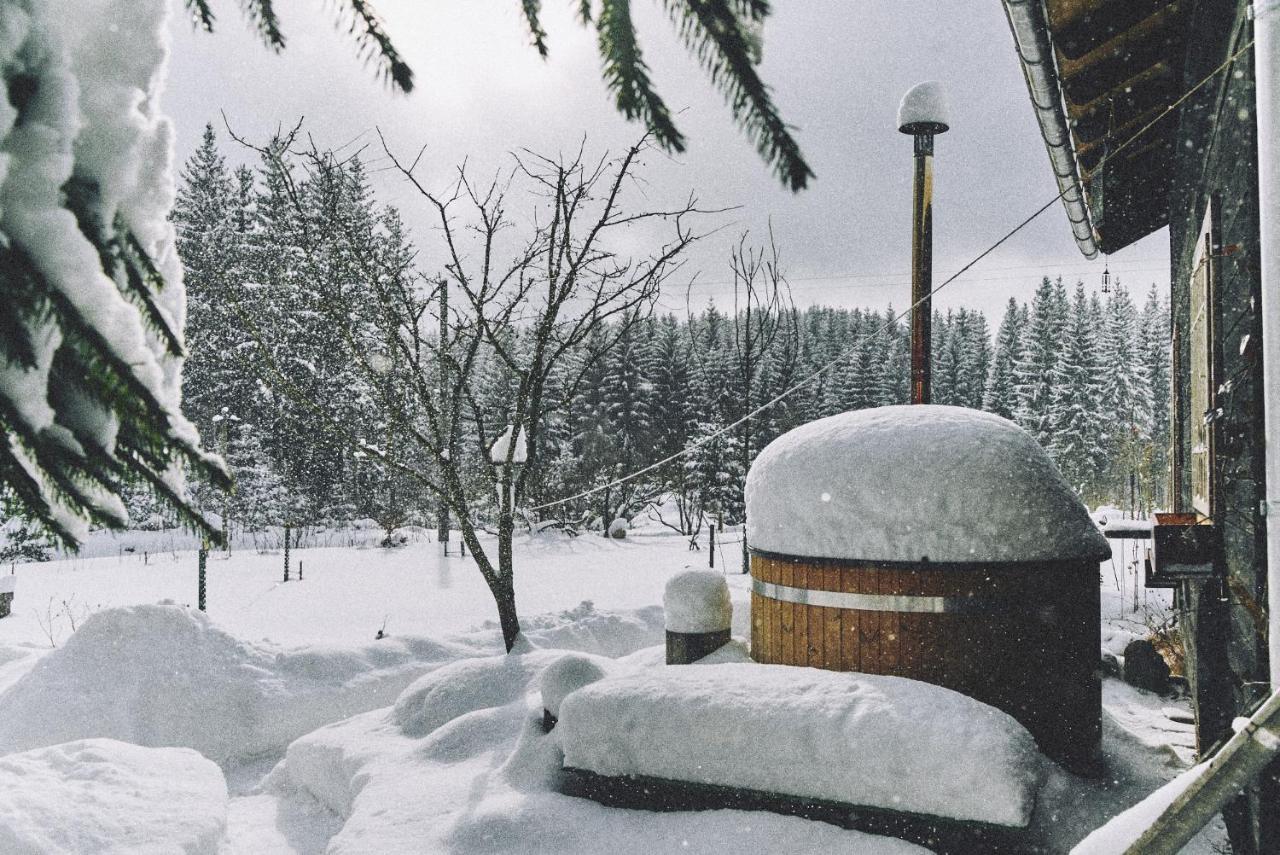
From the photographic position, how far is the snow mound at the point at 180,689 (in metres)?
5.75

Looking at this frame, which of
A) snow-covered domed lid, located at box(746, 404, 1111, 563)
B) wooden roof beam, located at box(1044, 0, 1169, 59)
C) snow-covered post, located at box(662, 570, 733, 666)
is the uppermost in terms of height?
wooden roof beam, located at box(1044, 0, 1169, 59)

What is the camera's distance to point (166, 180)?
2.79 feet

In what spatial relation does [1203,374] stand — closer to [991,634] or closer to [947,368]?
[991,634]

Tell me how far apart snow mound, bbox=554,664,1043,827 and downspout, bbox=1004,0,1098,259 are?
2811mm

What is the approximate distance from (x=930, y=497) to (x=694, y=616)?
6.29ft

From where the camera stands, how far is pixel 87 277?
0.68 meters

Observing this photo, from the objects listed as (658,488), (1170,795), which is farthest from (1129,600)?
(658,488)

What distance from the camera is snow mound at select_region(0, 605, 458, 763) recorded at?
5.75 meters

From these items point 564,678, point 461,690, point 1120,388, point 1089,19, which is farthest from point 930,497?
point 1120,388

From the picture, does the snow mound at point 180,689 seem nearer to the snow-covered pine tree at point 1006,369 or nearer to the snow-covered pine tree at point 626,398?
the snow-covered pine tree at point 626,398

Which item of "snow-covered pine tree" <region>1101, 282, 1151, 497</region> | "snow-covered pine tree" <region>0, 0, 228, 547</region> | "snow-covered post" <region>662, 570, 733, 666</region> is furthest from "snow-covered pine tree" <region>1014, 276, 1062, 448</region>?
"snow-covered pine tree" <region>0, 0, 228, 547</region>

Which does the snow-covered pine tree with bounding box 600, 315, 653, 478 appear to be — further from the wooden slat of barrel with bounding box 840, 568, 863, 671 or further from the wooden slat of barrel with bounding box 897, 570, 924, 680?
the wooden slat of barrel with bounding box 897, 570, 924, 680

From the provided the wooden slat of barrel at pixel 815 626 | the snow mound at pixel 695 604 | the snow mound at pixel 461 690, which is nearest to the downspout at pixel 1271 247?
the wooden slat of barrel at pixel 815 626

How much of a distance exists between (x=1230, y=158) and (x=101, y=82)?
4360 mm
